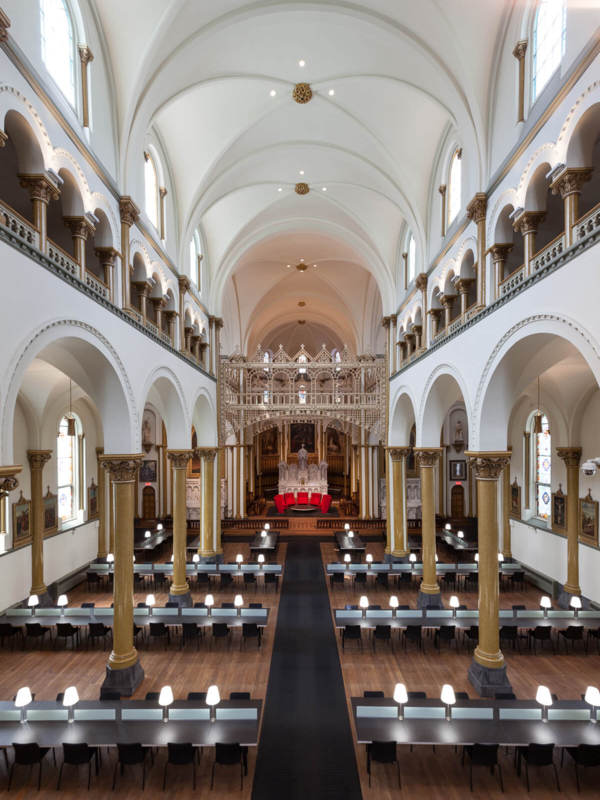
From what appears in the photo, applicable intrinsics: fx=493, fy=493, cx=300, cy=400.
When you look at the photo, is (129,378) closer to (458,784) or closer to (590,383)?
(458,784)

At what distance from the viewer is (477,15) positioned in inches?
386

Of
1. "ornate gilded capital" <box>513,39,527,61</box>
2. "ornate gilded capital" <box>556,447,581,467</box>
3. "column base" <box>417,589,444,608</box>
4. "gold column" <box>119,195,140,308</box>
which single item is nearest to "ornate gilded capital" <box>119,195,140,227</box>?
"gold column" <box>119,195,140,308</box>

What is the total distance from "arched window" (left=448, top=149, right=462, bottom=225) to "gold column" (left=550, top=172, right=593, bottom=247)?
5.64 meters

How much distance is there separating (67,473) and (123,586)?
34.1 feet

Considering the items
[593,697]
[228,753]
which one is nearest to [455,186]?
[593,697]

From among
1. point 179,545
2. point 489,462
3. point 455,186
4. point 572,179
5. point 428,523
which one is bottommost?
point 179,545

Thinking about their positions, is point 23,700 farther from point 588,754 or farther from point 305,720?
point 588,754

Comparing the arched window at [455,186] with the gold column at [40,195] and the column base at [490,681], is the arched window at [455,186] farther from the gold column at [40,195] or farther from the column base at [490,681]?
the column base at [490,681]

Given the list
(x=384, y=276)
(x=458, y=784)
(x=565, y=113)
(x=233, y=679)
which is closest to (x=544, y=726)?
(x=458, y=784)

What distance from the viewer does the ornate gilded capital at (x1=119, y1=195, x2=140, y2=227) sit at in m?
10.8

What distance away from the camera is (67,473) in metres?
19.3

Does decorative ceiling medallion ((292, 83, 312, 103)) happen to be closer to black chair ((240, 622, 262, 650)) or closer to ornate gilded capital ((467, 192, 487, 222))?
ornate gilded capital ((467, 192, 487, 222))

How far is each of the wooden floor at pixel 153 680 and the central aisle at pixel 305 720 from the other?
295mm

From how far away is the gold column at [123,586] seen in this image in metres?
10.2
